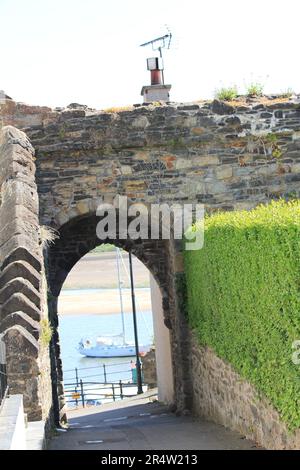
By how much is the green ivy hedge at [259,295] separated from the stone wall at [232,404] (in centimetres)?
17

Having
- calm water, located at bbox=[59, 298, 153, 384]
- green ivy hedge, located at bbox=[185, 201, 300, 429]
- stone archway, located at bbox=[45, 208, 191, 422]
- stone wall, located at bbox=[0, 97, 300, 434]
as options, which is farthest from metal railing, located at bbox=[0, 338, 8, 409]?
calm water, located at bbox=[59, 298, 153, 384]

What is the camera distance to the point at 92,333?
51.8 metres

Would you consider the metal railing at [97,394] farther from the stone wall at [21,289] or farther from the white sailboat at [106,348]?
the stone wall at [21,289]

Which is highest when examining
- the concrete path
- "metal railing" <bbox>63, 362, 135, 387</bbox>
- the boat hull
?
the boat hull

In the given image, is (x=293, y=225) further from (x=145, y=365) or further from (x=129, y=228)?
(x=145, y=365)

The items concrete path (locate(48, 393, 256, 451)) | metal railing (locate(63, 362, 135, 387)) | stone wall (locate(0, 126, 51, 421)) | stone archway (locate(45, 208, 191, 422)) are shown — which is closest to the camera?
stone wall (locate(0, 126, 51, 421))

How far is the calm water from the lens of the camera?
4009cm

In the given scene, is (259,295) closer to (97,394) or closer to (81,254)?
(81,254)

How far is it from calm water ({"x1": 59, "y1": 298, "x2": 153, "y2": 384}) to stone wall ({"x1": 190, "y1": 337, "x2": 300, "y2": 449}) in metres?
21.5

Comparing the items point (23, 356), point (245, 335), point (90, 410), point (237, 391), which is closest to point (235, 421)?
point (237, 391)

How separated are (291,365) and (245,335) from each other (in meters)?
1.82

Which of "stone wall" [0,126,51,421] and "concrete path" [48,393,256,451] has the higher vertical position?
"stone wall" [0,126,51,421]

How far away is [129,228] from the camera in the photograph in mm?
16156

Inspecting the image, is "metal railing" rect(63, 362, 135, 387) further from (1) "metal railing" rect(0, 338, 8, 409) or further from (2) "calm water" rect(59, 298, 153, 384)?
(1) "metal railing" rect(0, 338, 8, 409)
